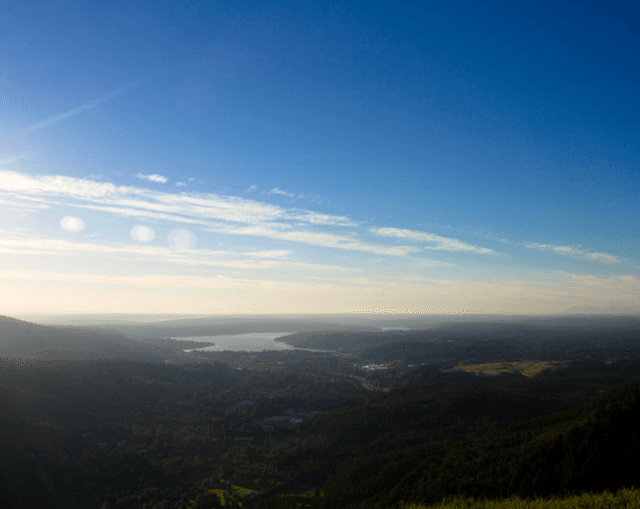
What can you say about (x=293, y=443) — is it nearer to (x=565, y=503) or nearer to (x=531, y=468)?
(x=531, y=468)

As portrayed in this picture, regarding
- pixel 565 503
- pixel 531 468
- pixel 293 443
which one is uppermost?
pixel 565 503

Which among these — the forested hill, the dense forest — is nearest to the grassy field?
the forested hill

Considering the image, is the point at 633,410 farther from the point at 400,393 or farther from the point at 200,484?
the point at 400,393

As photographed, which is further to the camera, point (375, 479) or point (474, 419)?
point (474, 419)

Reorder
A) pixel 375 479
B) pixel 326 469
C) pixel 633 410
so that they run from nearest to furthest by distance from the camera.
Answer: pixel 633 410 < pixel 375 479 < pixel 326 469

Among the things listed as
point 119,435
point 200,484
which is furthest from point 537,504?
point 119,435

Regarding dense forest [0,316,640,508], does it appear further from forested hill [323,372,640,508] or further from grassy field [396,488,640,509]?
grassy field [396,488,640,509]

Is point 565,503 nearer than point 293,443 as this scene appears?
Yes

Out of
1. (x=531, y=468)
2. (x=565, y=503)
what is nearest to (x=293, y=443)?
(x=531, y=468)

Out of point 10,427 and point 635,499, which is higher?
point 635,499
